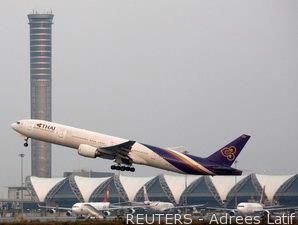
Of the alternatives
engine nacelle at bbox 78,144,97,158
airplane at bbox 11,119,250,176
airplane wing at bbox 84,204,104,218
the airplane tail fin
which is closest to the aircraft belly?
airplane at bbox 11,119,250,176

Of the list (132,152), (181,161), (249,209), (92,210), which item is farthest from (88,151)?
(249,209)

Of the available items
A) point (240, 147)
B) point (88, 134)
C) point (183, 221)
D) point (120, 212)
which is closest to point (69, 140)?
point (88, 134)

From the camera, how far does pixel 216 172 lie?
13300 cm

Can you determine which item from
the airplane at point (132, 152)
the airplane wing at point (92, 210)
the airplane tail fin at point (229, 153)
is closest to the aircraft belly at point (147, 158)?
the airplane at point (132, 152)

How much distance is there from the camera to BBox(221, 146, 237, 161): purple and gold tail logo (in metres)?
134

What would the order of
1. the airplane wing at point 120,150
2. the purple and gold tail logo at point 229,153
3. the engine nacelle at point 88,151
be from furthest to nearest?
the airplane wing at point 120,150 < the engine nacelle at point 88,151 < the purple and gold tail logo at point 229,153

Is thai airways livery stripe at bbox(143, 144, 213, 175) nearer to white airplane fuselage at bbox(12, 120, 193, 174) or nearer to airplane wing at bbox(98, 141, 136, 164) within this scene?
white airplane fuselage at bbox(12, 120, 193, 174)

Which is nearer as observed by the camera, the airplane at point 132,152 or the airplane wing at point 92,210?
the airplane at point 132,152

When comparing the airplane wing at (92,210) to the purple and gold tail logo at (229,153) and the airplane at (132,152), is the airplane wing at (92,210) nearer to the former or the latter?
the airplane at (132,152)

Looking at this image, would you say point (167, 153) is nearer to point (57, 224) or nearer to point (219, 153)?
point (219, 153)

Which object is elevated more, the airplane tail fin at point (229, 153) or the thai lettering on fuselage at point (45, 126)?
the thai lettering on fuselage at point (45, 126)

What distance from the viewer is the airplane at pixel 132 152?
440 feet

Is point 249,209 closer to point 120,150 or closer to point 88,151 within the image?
point 120,150

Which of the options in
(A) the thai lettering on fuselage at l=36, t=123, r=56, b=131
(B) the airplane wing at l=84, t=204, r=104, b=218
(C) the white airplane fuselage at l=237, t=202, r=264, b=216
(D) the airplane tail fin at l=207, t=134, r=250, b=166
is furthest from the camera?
(C) the white airplane fuselage at l=237, t=202, r=264, b=216
